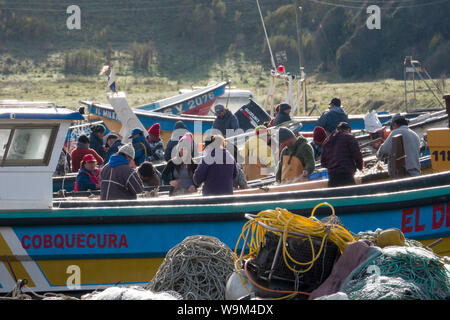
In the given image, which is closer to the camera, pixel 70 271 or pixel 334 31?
pixel 70 271

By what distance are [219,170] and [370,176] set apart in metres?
2.50

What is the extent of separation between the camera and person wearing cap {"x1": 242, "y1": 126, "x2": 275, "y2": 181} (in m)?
10.6

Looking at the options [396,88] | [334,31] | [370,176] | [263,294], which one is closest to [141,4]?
[334,31]

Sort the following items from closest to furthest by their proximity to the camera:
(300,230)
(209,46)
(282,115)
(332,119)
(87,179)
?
1. (300,230)
2. (87,179)
3. (332,119)
4. (282,115)
5. (209,46)

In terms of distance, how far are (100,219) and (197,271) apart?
2.19 metres

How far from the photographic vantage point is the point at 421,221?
23.7 ft

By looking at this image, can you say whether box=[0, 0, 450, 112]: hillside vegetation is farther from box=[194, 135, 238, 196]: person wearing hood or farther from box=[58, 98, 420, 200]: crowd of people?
box=[194, 135, 238, 196]: person wearing hood

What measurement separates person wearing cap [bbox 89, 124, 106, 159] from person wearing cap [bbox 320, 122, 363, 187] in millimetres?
5281

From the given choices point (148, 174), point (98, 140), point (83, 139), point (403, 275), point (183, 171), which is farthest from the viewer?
point (98, 140)

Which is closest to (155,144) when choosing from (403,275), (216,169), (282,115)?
(282,115)

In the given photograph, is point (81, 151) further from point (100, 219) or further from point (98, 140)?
point (100, 219)

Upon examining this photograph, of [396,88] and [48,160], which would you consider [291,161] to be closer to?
[48,160]

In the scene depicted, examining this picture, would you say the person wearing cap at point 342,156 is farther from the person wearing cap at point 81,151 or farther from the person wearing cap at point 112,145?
the person wearing cap at point 81,151

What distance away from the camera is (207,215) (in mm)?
7211
